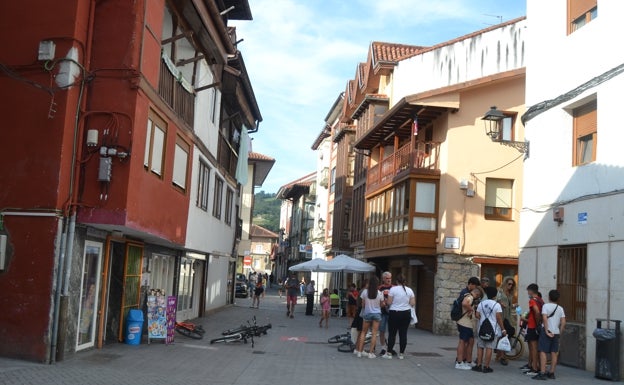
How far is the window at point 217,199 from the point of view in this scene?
23.9m

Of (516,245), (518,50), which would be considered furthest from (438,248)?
(518,50)

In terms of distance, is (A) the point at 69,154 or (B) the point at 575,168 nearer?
(A) the point at 69,154

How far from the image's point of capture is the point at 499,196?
2391cm

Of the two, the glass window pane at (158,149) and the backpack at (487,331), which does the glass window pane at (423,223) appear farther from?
the glass window pane at (158,149)

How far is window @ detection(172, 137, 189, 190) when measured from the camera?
15.8 m

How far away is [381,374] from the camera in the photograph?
1188 centimetres

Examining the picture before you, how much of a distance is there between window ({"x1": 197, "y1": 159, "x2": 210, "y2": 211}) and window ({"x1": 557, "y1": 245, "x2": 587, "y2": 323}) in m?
10.4

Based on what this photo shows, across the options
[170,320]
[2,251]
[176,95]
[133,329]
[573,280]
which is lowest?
[133,329]

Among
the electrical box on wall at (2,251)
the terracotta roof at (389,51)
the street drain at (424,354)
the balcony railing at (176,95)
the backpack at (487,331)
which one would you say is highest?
the terracotta roof at (389,51)

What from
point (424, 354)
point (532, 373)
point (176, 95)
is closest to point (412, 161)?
point (424, 354)

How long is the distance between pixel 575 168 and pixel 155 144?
8489 millimetres

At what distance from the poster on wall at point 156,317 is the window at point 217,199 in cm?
869

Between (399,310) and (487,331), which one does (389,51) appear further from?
(487,331)

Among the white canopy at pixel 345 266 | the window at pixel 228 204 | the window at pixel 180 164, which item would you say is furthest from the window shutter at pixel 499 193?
the window at pixel 180 164
